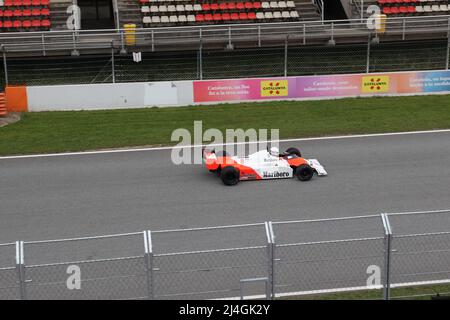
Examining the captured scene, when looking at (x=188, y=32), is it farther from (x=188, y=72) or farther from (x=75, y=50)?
(x=75, y=50)

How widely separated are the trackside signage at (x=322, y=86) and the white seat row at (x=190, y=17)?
5.92 meters

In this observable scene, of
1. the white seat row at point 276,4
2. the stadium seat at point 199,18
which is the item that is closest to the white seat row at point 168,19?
the stadium seat at point 199,18

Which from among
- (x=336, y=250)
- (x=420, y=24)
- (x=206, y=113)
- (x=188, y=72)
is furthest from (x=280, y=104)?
(x=336, y=250)

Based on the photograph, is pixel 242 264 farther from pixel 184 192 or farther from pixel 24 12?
pixel 24 12

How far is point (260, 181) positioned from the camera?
15.4 m

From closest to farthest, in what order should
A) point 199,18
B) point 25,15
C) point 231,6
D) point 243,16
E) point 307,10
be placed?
point 25,15, point 199,18, point 243,16, point 231,6, point 307,10

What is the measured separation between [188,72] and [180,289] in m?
16.7

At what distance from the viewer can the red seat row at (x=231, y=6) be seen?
2949 cm

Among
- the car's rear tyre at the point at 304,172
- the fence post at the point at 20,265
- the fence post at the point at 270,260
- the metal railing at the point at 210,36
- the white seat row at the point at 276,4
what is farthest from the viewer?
the white seat row at the point at 276,4

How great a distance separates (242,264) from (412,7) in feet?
75.4

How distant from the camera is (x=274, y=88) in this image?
23.7m

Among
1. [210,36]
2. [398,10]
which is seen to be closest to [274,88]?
[210,36]

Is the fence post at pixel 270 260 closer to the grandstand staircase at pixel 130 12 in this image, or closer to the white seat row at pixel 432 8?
the grandstand staircase at pixel 130 12
